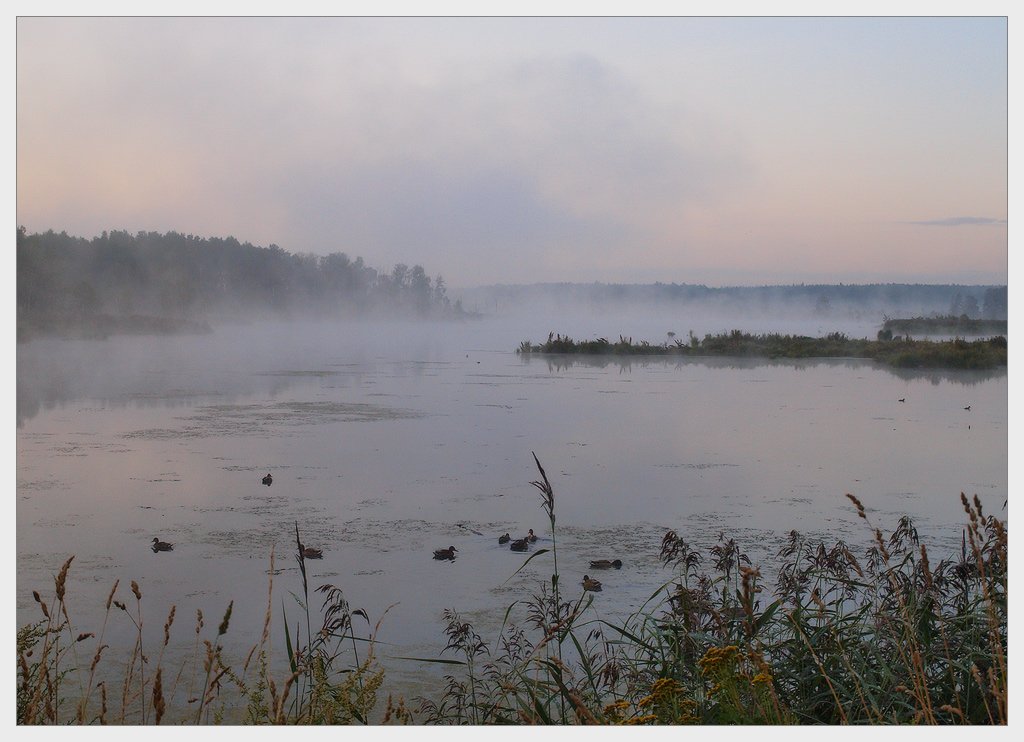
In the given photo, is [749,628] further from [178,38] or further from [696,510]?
[178,38]

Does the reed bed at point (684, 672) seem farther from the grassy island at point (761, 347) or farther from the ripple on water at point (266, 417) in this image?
the grassy island at point (761, 347)

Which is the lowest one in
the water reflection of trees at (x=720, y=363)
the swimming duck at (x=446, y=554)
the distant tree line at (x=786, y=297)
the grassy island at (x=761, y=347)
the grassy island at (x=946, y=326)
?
the swimming duck at (x=446, y=554)

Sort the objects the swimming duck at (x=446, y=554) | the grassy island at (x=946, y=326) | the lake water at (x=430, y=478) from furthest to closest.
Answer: the grassy island at (x=946, y=326) → the swimming duck at (x=446, y=554) → the lake water at (x=430, y=478)

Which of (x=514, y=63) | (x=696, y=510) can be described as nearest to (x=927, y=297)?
Result: (x=696, y=510)

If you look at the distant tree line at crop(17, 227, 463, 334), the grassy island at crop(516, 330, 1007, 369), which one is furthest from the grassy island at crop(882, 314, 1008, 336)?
the distant tree line at crop(17, 227, 463, 334)

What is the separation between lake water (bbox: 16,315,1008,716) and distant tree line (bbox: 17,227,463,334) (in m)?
0.63

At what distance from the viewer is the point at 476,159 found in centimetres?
589

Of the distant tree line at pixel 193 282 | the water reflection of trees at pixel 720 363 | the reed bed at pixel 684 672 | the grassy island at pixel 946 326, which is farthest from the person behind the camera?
the water reflection of trees at pixel 720 363

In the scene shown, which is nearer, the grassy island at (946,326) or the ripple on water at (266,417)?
the ripple on water at (266,417)

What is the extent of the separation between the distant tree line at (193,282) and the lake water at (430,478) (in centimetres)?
63

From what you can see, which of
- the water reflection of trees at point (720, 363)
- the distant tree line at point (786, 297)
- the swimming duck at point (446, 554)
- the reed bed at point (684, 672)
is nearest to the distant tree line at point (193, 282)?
the distant tree line at point (786, 297)

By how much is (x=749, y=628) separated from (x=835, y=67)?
3.52m

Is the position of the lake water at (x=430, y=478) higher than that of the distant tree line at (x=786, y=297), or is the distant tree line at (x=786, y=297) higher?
the distant tree line at (x=786, y=297)

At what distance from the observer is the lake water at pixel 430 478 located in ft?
11.2
